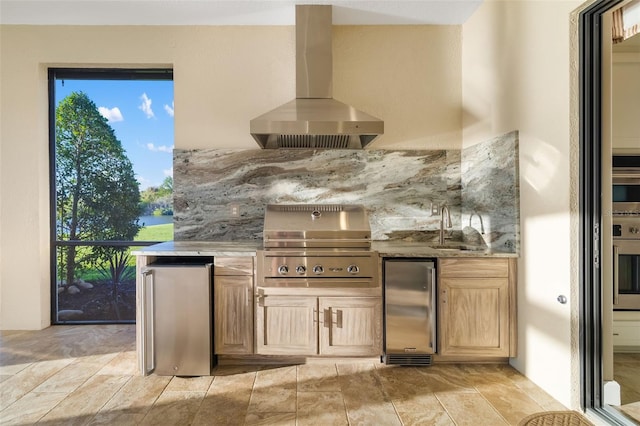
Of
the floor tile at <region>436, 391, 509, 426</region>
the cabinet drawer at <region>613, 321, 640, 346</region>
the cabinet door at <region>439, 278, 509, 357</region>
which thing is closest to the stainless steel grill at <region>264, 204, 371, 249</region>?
the cabinet door at <region>439, 278, 509, 357</region>

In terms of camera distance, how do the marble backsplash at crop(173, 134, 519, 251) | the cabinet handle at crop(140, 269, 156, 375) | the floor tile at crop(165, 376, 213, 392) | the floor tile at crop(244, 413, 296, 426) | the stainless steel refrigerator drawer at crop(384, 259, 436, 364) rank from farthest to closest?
the marble backsplash at crop(173, 134, 519, 251), the stainless steel refrigerator drawer at crop(384, 259, 436, 364), the cabinet handle at crop(140, 269, 156, 375), the floor tile at crop(165, 376, 213, 392), the floor tile at crop(244, 413, 296, 426)

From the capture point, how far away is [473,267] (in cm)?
251

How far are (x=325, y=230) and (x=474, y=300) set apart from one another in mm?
1096

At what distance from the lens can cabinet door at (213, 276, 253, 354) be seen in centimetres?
252

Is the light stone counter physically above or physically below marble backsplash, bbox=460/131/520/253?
below

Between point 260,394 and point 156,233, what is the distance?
1940mm

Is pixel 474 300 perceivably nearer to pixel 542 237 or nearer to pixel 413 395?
pixel 542 237

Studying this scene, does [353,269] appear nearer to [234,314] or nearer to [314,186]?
[234,314]

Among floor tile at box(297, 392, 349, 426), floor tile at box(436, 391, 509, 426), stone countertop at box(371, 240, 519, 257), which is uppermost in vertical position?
stone countertop at box(371, 240, 519, 257)

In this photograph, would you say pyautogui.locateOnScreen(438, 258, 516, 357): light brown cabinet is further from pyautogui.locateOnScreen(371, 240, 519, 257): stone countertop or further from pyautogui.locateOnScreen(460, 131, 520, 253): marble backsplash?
pyautogui.locateOnScreen(460, 131, 520, 253): marble backsplash

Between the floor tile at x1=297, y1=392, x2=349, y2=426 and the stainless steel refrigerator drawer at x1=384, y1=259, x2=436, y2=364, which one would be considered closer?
the floor tile at x1=297, y1=392, x2=349, y2=426

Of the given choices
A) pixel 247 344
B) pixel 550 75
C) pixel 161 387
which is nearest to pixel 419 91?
pixel 550 75

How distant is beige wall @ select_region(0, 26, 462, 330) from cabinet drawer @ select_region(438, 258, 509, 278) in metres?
1.15

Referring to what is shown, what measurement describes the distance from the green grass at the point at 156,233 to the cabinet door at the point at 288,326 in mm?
1449
